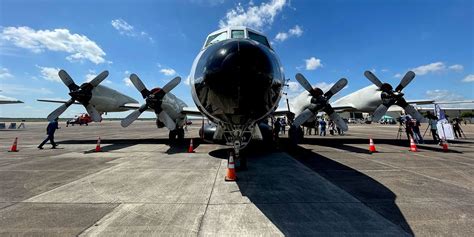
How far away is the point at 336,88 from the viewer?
10102 millimetres

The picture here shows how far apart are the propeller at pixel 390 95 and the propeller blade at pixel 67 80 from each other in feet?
52.3

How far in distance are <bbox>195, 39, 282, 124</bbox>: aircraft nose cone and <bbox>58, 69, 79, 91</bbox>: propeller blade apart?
11161mm

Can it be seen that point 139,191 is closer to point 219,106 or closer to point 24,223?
point 24,223

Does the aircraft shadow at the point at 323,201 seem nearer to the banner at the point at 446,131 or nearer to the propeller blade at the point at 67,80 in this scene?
the banner at the point at 446,131

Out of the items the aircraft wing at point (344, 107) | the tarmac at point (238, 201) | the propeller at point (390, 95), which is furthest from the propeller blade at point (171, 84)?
the aircraft wing at point (344, 107)

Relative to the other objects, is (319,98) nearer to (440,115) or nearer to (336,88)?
(336,88)

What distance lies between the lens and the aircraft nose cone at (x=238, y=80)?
4.26m

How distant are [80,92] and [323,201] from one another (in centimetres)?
1345

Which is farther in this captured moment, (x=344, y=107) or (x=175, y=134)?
(x=175, y=134)

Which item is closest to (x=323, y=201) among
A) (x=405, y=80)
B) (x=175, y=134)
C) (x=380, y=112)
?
(x=380, y=112)

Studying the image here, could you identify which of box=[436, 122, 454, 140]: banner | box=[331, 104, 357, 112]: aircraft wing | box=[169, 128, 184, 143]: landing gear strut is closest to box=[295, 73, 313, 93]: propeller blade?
box=[331, 104, 357, 112]: aircraft wing

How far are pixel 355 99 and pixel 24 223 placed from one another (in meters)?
15.7

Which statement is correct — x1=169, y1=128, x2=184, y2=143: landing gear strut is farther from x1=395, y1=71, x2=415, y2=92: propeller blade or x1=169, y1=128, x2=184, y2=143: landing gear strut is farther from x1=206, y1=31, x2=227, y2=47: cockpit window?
x1=395, y1=71, x2=415, y2=92: propeller blade

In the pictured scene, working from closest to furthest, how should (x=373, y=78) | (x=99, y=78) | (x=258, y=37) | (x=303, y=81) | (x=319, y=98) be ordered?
(x=258, y=37) < (x=303, y=81) < (x=319, y=98) < (x=373, y=78) < (x=99, y=78)
